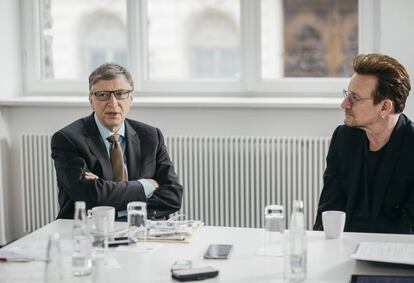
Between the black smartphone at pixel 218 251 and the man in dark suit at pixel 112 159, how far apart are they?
2.51 feet

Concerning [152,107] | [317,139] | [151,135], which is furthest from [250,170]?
[151,135]

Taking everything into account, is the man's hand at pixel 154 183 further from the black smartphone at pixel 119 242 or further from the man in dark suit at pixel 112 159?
the black smartphone at pixel 119 242

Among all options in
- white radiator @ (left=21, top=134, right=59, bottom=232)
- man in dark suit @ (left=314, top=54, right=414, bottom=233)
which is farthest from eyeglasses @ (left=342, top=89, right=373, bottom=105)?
white radiator @ (left=21, top=134, right=59, bottom=232)

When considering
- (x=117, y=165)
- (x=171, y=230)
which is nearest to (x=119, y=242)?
(x=171, y=230)

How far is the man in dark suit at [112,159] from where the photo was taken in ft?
10.2

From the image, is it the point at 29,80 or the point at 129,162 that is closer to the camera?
the point at 129,162

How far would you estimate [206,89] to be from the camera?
189 inches

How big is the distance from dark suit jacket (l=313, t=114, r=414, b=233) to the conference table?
Answer: 11.0 inches

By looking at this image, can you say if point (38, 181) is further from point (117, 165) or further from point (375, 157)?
point (375, 157)

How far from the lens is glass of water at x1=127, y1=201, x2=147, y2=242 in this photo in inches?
98.6

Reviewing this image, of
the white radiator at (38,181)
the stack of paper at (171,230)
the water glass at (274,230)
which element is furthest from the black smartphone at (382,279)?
the white radiator at (38,181)

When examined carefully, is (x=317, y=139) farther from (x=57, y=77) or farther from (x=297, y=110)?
(x=57, y=77)

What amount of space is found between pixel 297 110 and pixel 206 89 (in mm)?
661

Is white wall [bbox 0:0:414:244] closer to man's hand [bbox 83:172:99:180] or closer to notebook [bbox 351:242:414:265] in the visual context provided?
man's hand [bbox 83:172:99:180]
